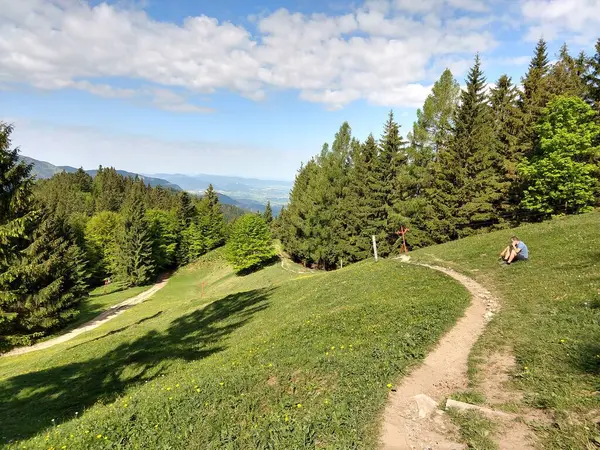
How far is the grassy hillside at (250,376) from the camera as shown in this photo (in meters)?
8.00

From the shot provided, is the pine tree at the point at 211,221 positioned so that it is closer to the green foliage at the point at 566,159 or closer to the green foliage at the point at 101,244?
the green foliage at the point at 101,244

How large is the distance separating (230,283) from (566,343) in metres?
55.9

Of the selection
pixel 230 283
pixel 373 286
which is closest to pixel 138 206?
pixel 230 283

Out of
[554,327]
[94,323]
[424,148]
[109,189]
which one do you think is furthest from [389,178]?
[109,189]

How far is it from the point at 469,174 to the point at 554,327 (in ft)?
105

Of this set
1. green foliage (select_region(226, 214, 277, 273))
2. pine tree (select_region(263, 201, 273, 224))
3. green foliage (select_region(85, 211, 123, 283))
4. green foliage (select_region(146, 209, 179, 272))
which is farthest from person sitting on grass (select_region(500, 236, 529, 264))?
pine tree (select_region(263, 201, 273, 224))

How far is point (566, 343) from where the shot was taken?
30.8 ft

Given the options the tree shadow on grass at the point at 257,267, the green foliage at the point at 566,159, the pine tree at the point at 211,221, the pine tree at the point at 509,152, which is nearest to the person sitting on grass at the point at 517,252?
the green foliage at the point at 566,159

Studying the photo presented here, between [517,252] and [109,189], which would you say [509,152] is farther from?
[109,189]

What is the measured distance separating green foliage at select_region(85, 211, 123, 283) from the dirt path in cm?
1996

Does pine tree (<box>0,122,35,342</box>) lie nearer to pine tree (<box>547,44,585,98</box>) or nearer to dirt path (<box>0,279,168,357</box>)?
dirt path (<box>0,279,168,357</box>)

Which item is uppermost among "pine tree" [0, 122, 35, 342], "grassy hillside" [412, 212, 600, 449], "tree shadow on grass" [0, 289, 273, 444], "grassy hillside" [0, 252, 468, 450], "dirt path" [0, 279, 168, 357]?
"pine tree" [0, 122, 35, 342]

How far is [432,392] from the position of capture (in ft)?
28.0

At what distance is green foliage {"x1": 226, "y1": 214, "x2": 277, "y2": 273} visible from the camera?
206 feet
